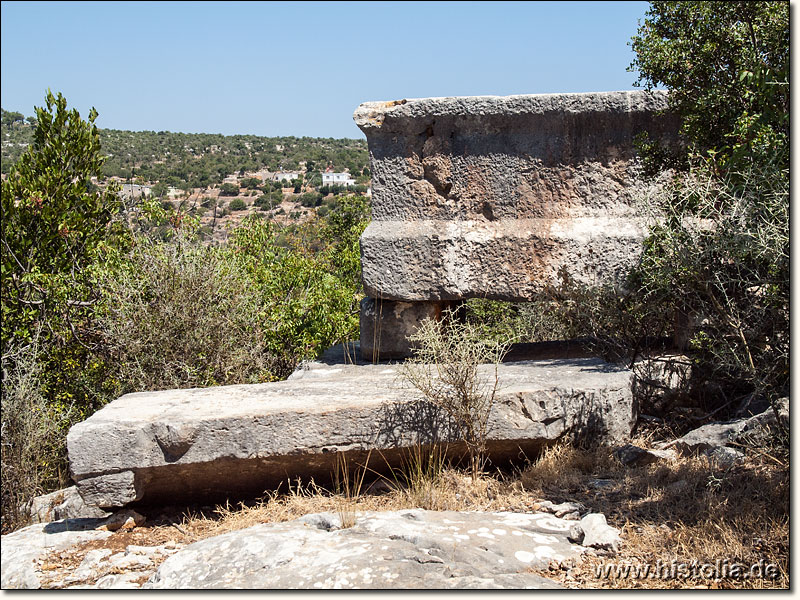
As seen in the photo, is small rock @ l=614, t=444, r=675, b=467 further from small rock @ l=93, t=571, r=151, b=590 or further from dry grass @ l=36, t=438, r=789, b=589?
small rock @ l=93, t=571, r=151, b=590

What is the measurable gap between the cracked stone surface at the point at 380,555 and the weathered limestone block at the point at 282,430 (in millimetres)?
538

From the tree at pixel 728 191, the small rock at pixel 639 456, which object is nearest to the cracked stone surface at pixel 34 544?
the small rock at pixel 639 456

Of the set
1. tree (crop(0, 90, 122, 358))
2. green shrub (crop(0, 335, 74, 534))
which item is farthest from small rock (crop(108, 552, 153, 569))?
tree (crop(0, 90, 122, 358))

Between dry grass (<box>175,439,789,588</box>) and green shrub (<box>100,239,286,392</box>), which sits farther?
green shrub (<box>100,239,286,392</box>)

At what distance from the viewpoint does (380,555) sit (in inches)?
129

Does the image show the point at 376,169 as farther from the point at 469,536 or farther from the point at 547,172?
the point at 469,536

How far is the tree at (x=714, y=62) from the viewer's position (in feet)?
15.0

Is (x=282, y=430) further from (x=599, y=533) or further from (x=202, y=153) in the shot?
(x=202, y=153)

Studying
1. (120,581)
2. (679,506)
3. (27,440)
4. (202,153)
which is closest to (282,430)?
(120,581)

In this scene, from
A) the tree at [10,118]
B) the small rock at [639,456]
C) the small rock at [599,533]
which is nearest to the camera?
the small rock at [599,533]

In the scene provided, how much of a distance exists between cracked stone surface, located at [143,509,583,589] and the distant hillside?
11161 millimetres

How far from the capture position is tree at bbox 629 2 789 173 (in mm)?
4559

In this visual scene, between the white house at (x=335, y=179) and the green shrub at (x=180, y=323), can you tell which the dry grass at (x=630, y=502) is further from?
the white house at (x=335, y=179)

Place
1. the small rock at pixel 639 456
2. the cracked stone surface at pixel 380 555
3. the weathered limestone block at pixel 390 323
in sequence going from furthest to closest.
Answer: the weathered limestone block at pixel 390 323 → the small rock at pixel 639 456 → the cracked stone surface at pixel 380 555
